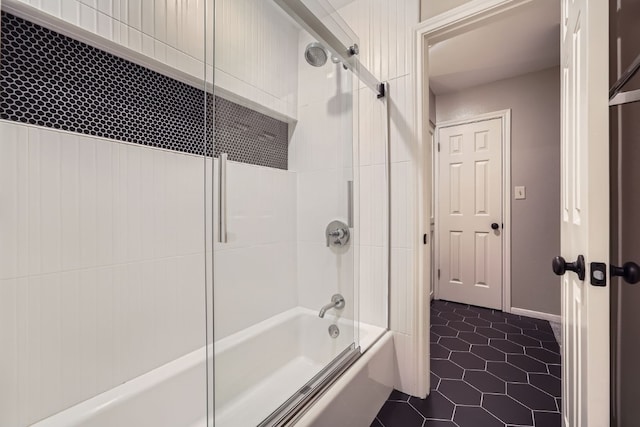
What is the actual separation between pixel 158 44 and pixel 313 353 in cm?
166

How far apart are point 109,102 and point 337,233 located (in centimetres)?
120

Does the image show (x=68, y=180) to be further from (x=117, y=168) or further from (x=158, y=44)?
(x=158, y=44)

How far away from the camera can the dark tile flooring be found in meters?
1.44

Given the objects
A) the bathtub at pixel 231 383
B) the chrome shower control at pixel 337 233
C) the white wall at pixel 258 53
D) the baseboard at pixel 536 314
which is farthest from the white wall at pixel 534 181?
the white wall at pixel 258 53

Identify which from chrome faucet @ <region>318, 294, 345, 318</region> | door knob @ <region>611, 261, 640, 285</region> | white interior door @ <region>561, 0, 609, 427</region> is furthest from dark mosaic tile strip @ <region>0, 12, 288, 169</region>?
door knob @ <region>611, 261, 640, 285</region>

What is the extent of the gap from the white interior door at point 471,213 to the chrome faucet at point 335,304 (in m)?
2.10

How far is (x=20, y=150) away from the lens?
3.01 feet

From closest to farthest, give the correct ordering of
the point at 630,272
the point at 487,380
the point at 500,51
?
the point at 630,272 < the point at 487,380 < the point at 500,51

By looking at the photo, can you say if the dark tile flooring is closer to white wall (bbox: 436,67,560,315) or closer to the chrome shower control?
white wall (bbox: 436,67,560,315)

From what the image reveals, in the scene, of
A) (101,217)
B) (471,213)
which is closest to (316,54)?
(101,217)

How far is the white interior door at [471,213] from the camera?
2926mm

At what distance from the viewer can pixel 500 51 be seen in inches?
95.3

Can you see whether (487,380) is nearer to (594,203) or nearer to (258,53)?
(594,203)

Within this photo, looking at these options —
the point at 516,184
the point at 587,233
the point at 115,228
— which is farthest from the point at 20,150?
the point at 516,184
